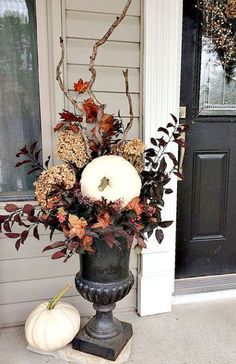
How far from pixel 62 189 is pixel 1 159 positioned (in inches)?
23.3

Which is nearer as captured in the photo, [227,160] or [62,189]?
[62,189]

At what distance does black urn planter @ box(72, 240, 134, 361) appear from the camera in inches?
59.0

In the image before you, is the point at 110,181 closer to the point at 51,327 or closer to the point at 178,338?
the point at 51,327

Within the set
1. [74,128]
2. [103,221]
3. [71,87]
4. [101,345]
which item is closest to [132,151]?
[74,128]

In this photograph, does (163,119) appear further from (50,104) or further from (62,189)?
(62,189)

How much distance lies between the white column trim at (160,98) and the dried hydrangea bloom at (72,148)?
0.47m

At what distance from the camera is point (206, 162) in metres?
2.11

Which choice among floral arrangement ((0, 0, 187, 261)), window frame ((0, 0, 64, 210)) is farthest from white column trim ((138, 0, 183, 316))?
window frame ((0, 0, 64, 210))

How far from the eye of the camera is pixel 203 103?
6.66 feet

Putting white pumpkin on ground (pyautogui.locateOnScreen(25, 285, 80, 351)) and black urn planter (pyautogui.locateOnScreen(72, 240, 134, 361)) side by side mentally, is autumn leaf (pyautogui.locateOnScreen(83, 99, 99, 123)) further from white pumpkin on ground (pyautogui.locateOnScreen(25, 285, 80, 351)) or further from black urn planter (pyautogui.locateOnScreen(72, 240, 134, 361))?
white pumpkin on ground (pyautogui.locateOnScreen(25, 285, 80, 351))

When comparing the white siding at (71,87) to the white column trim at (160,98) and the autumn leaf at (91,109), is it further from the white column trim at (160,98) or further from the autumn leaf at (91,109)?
the autumn leaf at (91,109)

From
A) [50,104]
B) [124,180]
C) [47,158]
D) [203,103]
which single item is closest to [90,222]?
[124,180]

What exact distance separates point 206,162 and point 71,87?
913 mm

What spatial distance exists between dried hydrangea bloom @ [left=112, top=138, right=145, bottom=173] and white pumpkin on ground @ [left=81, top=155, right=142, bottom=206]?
0.40ft
